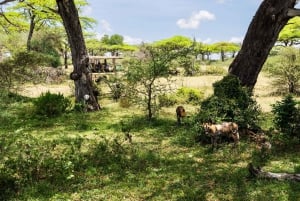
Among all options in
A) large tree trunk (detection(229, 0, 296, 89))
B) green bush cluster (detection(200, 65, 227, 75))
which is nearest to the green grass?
large tree trunk (detection(229, 0, 296, 89))

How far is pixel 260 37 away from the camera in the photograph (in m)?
9.96

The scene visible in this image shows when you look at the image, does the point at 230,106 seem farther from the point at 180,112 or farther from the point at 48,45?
the point at 48,45

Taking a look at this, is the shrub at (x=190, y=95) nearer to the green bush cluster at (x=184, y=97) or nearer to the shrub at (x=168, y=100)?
the green bush cluster at (x=184, y=97)

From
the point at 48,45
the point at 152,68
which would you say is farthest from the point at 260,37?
the point at 48,45

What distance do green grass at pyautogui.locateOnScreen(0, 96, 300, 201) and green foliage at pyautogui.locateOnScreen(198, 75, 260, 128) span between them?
64 cm

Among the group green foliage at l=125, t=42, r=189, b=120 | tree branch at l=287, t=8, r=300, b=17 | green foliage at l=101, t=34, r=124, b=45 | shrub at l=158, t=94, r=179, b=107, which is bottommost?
shrub at l=158, t=94, r=179, b=107

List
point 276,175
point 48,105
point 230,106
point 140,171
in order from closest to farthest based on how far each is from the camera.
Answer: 1. point 276,175
2. point 140,171
3. point 230,106
4. point 48,105

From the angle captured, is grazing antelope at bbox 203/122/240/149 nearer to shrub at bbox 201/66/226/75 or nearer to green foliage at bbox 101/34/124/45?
shrub at bbox 201/66/226/75

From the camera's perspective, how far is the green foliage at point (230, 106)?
367 inches

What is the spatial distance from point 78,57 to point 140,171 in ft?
26.8

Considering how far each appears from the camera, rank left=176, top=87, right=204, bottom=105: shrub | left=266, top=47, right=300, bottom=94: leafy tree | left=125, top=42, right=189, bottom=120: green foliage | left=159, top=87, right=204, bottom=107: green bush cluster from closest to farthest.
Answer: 1. left=125, top=42, right=189, bottom=120: green foliage
2. left=159, top=87, right=204, bottom=107: green bush cluster
3. left=176, top=87, right=204, bottom=105: shrub
4. left=266, top=47, right=300, bottom=94: leafy tree

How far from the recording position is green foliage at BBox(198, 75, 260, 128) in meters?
9.31

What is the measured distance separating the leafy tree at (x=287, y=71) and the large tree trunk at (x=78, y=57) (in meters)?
12.2

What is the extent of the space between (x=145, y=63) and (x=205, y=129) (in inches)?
186
